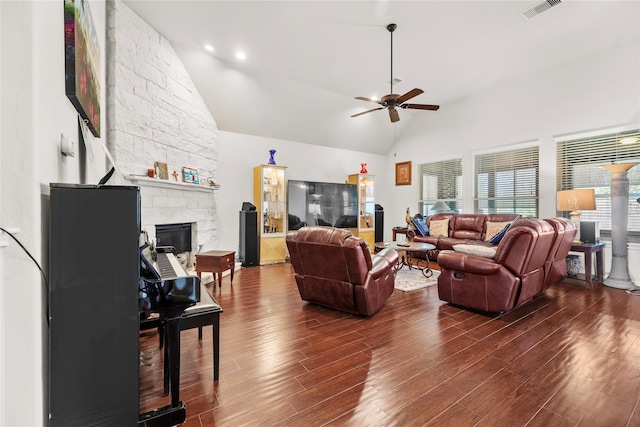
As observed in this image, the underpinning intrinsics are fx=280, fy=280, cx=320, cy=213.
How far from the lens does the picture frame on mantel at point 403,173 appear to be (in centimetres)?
768

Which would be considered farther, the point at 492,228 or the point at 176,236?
the point at 492,228

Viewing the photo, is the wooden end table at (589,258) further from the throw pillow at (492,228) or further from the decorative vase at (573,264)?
the throw pillow at (492,228)

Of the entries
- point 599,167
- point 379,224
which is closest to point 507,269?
point 599,167

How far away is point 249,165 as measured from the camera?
612 centimetres

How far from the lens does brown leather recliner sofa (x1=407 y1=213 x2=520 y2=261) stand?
548cm

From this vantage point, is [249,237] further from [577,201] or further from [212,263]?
[577,201]

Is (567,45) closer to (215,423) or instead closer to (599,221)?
(599,221)

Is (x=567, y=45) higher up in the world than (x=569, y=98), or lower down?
higher up

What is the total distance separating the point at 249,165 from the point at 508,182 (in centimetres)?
547

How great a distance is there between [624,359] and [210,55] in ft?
19.8

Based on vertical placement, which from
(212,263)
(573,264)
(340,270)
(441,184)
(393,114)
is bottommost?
(573,264)

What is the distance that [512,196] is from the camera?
5.75m

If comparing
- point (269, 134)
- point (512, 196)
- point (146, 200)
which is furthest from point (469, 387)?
point (269, 134)

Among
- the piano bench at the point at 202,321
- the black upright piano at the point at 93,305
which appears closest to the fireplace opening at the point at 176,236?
the piano bench at the point at 202,321
